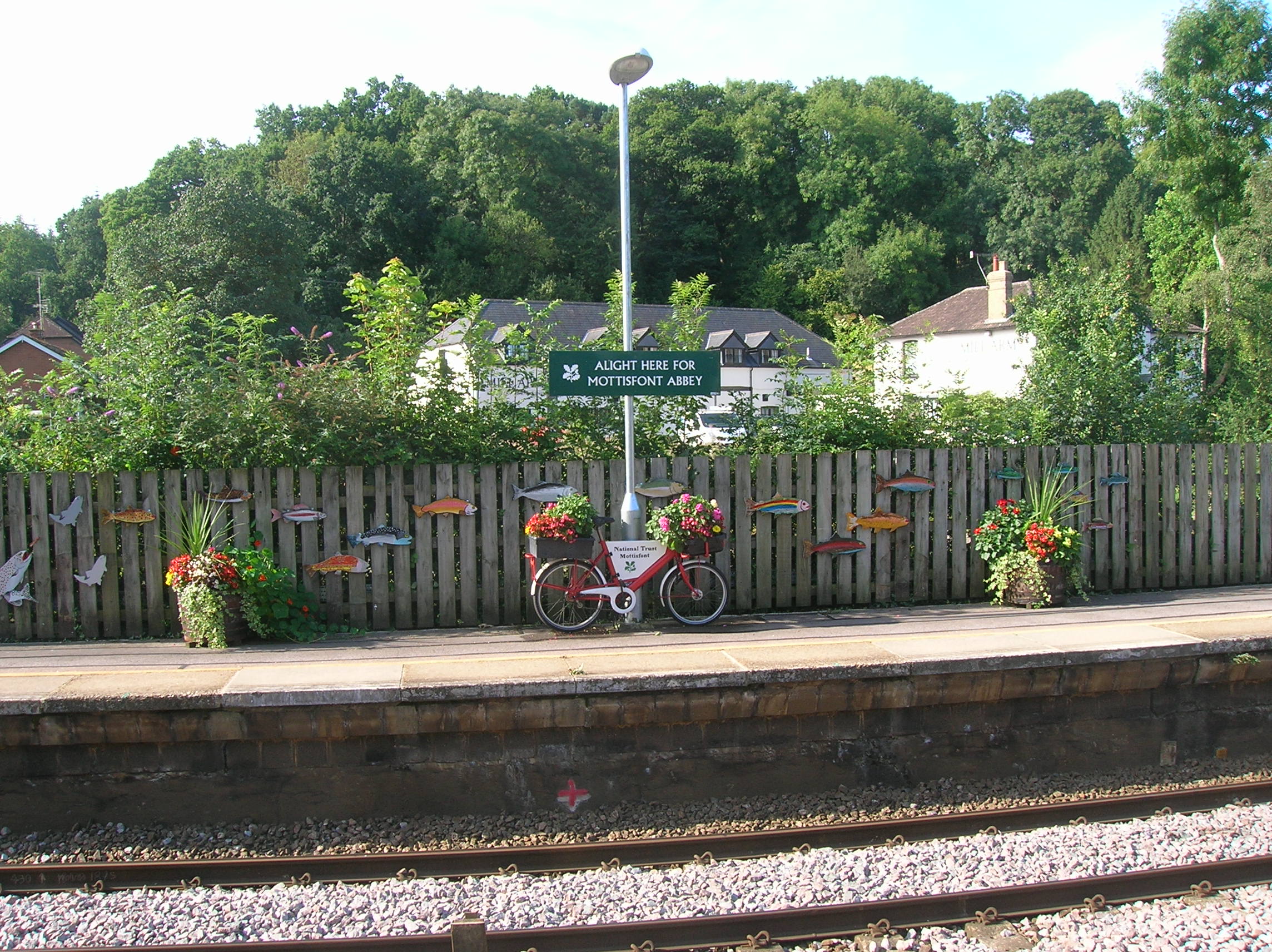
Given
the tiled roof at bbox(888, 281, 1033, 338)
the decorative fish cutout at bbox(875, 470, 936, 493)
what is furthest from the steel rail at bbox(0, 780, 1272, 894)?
the tiled roof at bbox(888, 281, 1033, 338)

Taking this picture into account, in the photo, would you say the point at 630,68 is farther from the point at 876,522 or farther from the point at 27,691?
the point at 27,691

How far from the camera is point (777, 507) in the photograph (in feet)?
27.1

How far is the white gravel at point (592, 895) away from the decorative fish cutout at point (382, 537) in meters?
3.24

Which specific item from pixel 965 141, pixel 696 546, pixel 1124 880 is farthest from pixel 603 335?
pixel 965 141

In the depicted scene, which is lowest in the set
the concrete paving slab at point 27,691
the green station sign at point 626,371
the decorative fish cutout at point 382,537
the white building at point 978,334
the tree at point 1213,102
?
the concrete paving slab at point 27,691

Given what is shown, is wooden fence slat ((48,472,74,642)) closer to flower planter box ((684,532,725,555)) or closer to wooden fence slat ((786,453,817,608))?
flower planter box ((684,532,725,555))

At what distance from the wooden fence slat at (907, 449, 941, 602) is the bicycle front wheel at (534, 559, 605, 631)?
117 inches

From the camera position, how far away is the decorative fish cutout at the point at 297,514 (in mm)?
7664

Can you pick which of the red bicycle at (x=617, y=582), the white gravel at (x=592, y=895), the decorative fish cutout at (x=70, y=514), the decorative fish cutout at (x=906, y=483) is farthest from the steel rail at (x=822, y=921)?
the decorative fish cutout at (x=70, y=514)

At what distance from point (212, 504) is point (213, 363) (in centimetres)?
164

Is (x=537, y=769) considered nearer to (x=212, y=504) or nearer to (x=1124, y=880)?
(x=1124, y=880)

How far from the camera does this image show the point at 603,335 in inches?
369

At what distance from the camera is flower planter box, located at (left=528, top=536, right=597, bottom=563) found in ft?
24.6

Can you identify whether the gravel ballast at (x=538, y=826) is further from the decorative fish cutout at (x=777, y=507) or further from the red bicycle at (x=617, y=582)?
the decorative fish cutout at (x=777, y=507)
